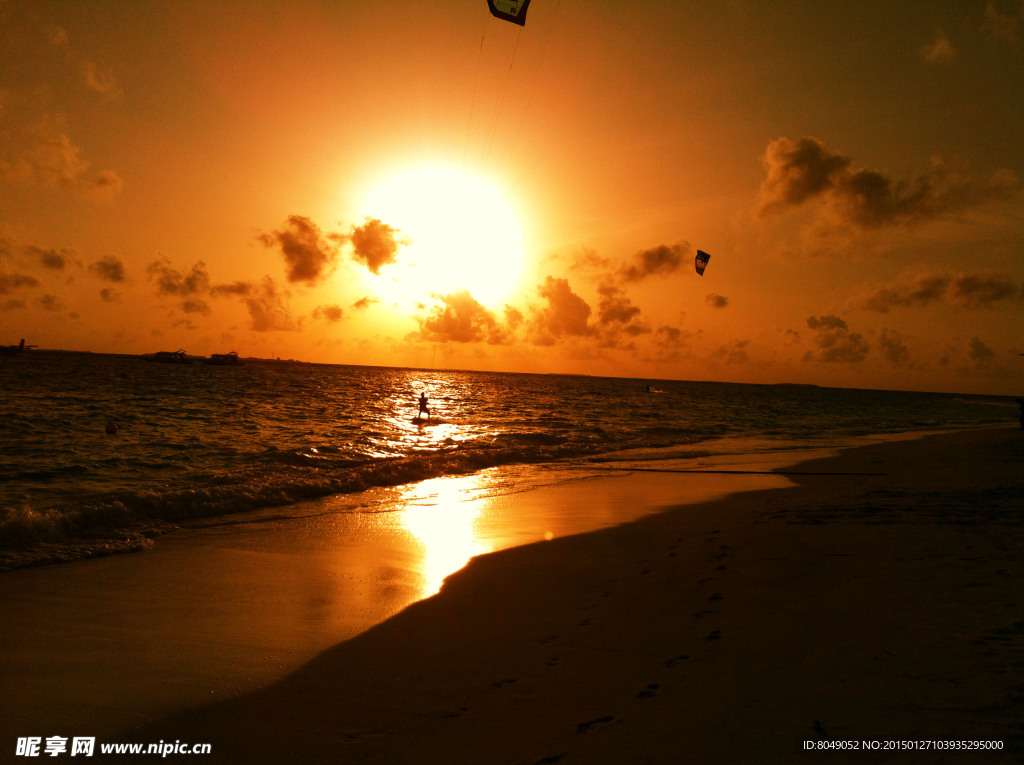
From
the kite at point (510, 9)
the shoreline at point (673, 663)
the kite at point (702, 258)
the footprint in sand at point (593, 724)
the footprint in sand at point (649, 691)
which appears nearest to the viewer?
the shoreline at point (673, 663)

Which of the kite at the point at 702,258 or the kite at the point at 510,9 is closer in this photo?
the kite at the point at 510,9

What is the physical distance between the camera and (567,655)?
216 inches

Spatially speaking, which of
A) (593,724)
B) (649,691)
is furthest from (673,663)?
(593,724)

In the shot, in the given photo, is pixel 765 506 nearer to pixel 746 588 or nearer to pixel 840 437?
pixel 746 588

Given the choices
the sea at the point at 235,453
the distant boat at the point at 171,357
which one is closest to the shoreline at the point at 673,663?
the sea at the point at 235,453

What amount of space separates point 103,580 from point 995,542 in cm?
1271

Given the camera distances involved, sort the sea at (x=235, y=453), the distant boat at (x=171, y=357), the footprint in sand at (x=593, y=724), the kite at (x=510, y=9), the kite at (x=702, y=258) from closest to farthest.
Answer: the footprint in sand at (x=593, y=724)
the kite at (x=510, y=9)
the sea at (x=235, y=453)
the kite at (x=702, y=258)
the distant boat at (x=171, y=357)

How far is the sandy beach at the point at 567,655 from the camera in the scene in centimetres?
407

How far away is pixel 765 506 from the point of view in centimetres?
1293

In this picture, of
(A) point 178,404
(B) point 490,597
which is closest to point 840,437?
(B) point 490,597

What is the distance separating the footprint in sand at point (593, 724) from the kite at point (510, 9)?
37.4 feet

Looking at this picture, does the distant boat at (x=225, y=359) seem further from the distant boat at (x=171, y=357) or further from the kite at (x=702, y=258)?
the kite at (x=702, y=258)

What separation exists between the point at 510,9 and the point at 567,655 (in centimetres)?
1121

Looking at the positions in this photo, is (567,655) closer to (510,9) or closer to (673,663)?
(673,663)
